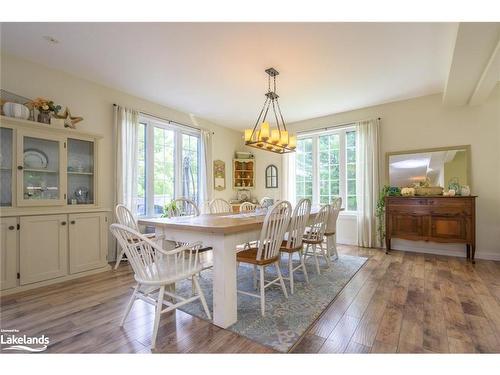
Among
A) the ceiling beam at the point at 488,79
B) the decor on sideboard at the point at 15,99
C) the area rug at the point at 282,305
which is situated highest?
the ceiling beam at the point at 488,79

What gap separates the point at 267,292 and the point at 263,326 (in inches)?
25.2

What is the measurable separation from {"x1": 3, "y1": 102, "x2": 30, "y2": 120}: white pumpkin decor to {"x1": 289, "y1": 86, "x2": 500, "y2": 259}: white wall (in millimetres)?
5110

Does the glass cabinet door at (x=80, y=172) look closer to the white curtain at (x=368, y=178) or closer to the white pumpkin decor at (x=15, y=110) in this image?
the white pumpkin decor at (x=15, y=110)

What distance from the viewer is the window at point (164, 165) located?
13.5 feet

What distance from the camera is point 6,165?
2541 mm

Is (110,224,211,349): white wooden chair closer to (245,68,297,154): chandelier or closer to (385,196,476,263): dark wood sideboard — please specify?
(245,68,297,154): chandelier

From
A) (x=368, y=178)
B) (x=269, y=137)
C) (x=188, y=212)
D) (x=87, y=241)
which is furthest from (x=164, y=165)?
(x=368, y=178)

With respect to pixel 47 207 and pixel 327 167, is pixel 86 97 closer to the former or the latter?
pixel 47 207

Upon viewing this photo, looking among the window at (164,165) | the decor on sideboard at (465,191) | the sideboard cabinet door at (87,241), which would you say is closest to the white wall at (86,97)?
the window at (164,165)

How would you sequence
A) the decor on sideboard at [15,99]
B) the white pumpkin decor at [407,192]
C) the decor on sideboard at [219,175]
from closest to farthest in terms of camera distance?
the decor on sideboard at [15,99] → the white pumpkin decor at [407,192] → the decor on sideboard at [219,175]

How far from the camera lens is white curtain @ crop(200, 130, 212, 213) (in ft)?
16.6

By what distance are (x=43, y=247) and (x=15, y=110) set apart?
1506 millimetres

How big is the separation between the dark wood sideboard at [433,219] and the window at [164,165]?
3.66 meters
